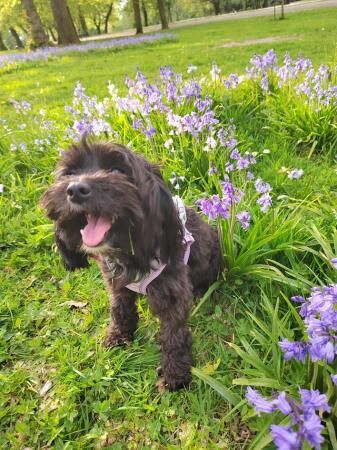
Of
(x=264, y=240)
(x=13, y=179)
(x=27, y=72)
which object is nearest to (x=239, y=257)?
(x=264, y=240)

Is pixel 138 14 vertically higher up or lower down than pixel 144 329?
higher up

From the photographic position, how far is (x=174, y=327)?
2.51 metres

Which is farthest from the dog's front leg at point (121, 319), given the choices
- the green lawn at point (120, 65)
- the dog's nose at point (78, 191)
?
the green lawn at point (120, 65)

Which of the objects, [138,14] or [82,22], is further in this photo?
[82,22]

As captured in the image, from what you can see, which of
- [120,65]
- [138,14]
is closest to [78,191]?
[120,65]

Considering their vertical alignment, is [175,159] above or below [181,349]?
above

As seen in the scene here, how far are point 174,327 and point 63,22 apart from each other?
2464 cm

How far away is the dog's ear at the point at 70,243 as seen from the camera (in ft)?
6.85

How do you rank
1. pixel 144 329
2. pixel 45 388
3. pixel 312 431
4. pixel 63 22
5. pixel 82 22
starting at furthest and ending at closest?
pixel 82 22
pixel 63 22
pixel 144 329
pixel 45 388
pixel 312 431

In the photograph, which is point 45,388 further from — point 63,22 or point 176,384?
point 63,22

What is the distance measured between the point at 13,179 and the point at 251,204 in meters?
3.00

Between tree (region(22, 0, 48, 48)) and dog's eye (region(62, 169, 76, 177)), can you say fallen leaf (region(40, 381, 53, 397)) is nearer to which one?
dog's eye (region(62, 169, 76, 177))

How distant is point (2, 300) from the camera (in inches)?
132

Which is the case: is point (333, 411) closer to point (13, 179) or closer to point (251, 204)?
point (251, 204)
